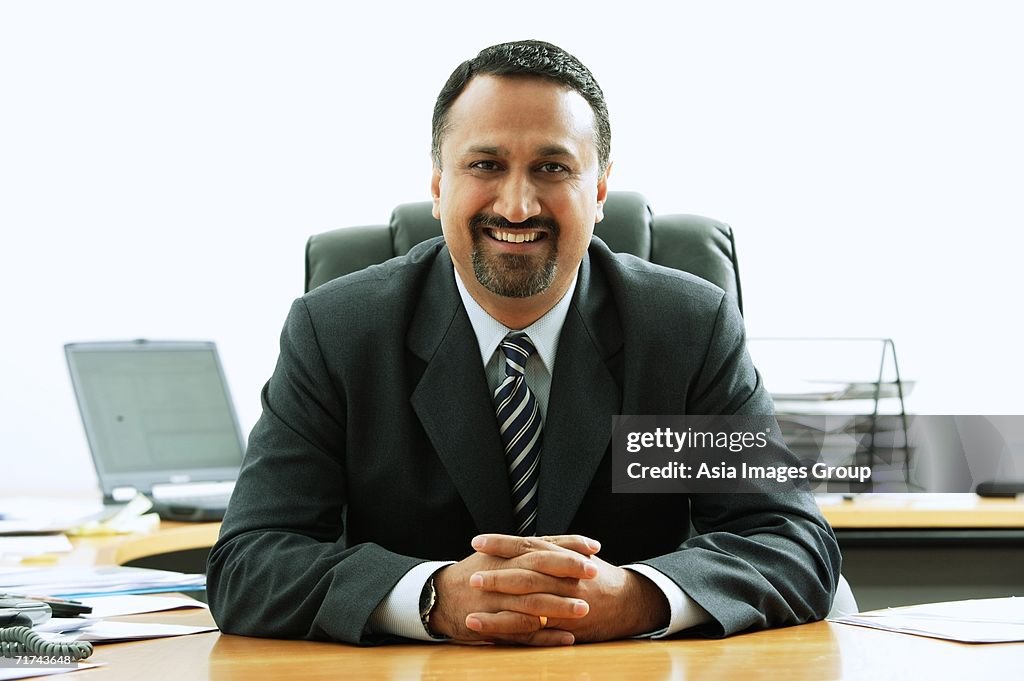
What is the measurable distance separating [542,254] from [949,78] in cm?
161

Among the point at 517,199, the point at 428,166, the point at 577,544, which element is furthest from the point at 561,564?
the point at 428,166

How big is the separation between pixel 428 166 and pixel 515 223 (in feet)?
4.16

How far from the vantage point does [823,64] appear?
105 inches

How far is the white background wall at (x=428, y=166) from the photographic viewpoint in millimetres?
2623

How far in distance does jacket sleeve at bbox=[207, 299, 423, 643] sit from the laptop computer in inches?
32.2

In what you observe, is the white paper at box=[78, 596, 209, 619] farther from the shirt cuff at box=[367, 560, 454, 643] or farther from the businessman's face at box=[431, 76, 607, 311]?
the businessman's face at box=[431, 76, 607, 311]

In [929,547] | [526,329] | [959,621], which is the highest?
[526,329]

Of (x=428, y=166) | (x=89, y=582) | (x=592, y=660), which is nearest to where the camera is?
(x=592, y=660)

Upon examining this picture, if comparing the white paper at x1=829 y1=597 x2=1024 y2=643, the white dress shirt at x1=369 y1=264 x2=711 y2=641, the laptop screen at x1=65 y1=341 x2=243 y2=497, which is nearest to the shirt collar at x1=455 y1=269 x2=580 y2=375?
the white dress shirt at x1=369 y1=264 x2=711 y2=641

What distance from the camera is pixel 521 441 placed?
143 cm

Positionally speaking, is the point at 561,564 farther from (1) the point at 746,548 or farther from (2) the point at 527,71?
(2) the point at 527,71

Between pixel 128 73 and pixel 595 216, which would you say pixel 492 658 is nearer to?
pixel 595 216

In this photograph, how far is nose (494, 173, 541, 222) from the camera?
1466 millimetres

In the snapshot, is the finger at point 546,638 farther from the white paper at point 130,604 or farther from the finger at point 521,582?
the white paper at point 130,604
